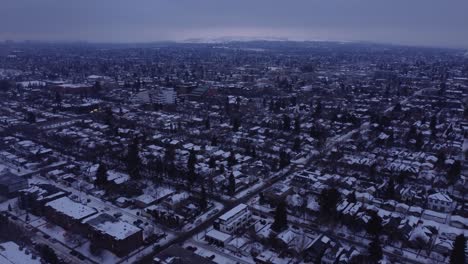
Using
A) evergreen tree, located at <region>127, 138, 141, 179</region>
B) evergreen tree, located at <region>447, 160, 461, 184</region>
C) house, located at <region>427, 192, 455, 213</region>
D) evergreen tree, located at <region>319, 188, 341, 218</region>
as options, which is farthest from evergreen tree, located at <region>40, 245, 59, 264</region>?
evergreen tree, located at <region>447, 160, 461, 184</region>

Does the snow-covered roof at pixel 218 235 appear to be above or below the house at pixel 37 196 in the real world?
below

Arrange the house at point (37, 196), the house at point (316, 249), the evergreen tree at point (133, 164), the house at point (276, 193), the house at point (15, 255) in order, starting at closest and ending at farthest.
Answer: the house at point (15, 255) < the house at point (316, 249) < the house at point (37, 196) < the house at point (276, 193) < the evergreen tree at point (133, 164)

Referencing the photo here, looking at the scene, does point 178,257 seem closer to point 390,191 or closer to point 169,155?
point 169,155

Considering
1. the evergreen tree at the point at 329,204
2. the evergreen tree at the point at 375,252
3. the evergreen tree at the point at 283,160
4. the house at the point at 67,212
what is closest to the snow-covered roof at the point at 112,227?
the house at the point at 67,212

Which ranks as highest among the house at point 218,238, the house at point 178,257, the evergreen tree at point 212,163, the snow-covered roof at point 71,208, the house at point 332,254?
the snow-covered roof at point 71,208

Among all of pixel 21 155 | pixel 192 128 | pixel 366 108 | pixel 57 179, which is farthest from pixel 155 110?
pixel 366 108

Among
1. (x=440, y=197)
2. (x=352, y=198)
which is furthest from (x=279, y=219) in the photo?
(x=440, y=197)

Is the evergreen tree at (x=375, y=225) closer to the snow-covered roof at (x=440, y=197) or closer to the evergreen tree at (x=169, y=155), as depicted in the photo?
the snow-covered roof at (x=440, y=197)
